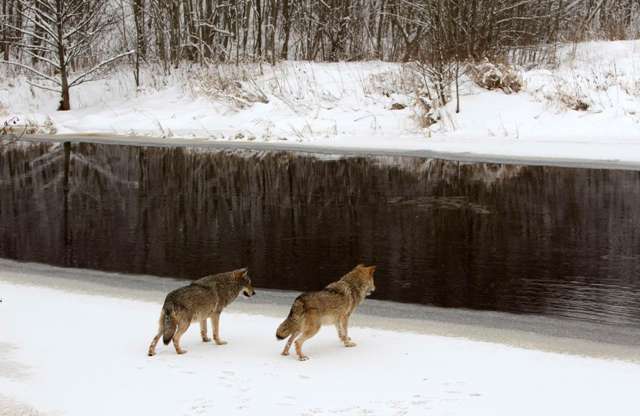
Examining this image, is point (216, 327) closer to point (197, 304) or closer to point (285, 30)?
point (197, 304)

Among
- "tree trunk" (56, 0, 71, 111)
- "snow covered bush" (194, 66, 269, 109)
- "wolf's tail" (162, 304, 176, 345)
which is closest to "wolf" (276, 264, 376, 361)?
"wolf's tail" (162, 304, 176, 345)

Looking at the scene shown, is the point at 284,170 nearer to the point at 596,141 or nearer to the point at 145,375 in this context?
the point at 596,141

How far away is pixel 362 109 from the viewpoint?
3244 cm

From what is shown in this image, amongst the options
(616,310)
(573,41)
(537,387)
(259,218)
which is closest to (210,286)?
(537,387)

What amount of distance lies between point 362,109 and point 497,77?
519cm

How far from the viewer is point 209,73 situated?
38.8 metres

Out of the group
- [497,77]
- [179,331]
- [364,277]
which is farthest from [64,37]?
[179,331]

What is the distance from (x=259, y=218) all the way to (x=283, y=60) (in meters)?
25.1

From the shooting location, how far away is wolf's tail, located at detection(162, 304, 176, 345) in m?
7.60

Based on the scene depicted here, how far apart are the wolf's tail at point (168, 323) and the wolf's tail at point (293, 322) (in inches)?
37.4

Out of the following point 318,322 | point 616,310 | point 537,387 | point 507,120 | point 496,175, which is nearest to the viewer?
point 537,387

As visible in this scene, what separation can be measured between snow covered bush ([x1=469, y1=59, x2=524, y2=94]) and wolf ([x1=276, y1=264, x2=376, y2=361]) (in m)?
23.7

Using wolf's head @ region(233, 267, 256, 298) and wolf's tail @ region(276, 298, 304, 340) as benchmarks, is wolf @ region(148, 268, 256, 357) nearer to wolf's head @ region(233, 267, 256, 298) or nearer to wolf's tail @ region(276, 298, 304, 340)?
wolf's head @ region(233, 267, 256, 298)

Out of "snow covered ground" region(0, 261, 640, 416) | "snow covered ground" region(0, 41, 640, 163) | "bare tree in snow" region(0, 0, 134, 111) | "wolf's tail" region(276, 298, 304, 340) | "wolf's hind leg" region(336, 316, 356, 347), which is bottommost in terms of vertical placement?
"snow covered ground" region(0, 261, 640, 416)
